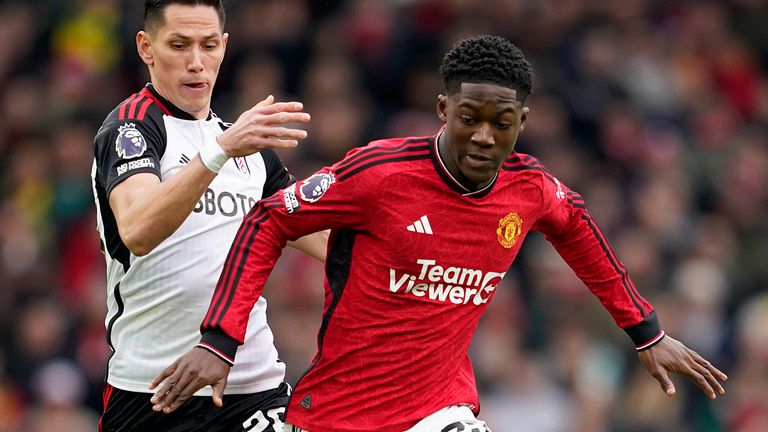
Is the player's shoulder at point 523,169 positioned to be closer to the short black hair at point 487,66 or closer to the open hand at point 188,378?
the short black hair at point 487,66

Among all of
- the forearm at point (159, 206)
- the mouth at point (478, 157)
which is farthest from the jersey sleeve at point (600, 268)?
the forearm at point (159, 206)

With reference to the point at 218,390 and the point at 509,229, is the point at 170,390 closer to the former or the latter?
the point at 218,390

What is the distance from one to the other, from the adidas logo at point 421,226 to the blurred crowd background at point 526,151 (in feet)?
17.8

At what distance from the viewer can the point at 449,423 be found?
538 cm

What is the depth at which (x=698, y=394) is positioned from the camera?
37.1 ft

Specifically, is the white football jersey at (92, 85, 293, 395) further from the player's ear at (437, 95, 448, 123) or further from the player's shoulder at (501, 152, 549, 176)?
the player's shoulder at (501, 152, 549, 176)

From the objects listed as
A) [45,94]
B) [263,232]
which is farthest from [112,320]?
[45,94]

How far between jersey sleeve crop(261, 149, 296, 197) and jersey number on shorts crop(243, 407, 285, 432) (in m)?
0.95

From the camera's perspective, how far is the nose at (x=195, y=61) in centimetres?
581

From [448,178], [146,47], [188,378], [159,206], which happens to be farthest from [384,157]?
[146,47]

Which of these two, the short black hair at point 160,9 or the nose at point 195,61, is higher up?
the short black hair at point 160,9

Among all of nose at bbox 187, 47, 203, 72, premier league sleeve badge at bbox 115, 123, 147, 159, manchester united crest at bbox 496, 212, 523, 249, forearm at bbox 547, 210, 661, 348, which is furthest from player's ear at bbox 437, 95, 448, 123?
premier league sleeve badge at bbox 115, 123, 147, 159

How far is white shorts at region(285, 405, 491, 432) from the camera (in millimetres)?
5344

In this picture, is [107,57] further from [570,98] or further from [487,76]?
[487,76]
